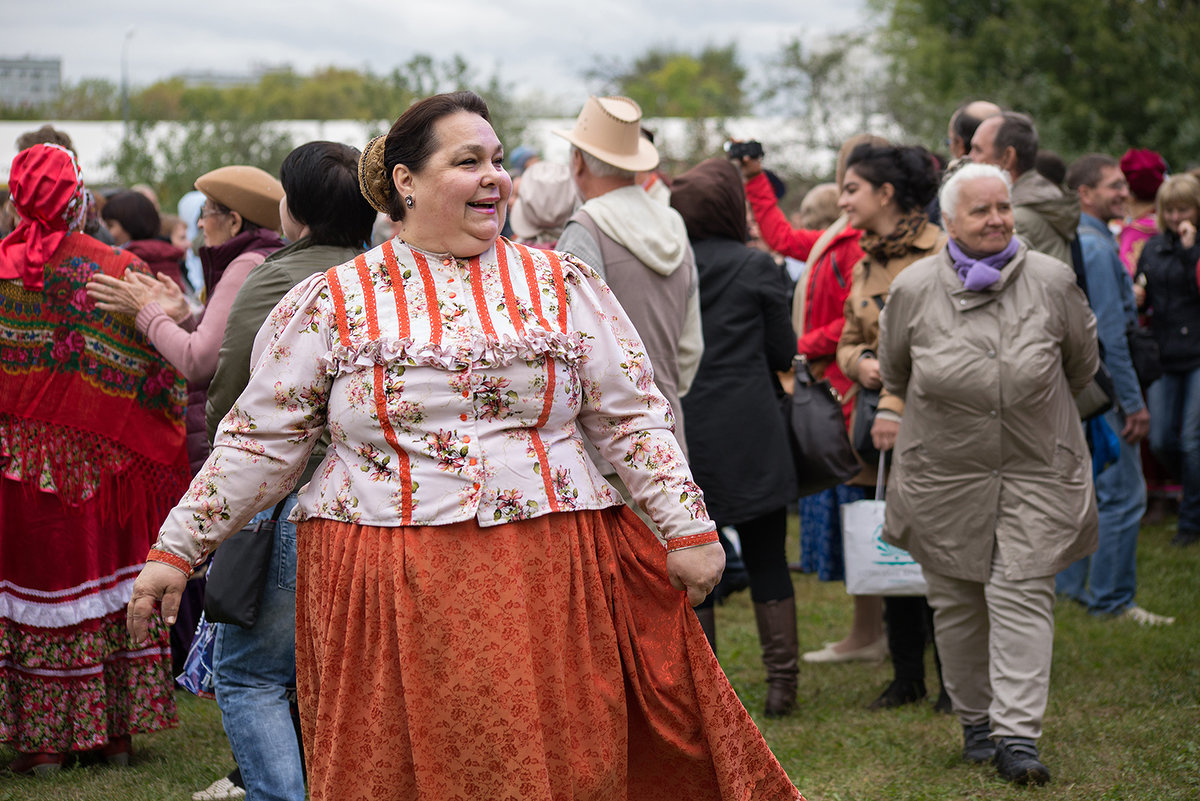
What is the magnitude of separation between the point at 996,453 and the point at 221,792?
2934mm

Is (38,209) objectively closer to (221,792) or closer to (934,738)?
(221,792)

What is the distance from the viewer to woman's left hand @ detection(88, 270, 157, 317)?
14.6 ft

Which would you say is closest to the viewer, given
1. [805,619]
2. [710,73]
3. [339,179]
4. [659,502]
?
[659,502]

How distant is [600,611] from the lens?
2.95 metres

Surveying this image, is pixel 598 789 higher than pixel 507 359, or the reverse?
pixel 507 359

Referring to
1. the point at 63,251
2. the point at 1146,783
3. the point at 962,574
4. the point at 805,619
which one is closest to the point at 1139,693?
the point at 1146,783

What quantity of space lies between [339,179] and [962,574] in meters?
2.53

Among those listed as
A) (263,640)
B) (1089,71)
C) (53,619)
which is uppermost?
(1089,71)

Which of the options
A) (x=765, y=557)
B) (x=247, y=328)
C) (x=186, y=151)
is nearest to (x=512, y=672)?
(x=247, y=328)

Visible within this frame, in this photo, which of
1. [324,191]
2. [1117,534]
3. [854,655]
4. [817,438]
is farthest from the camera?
[1117,534]

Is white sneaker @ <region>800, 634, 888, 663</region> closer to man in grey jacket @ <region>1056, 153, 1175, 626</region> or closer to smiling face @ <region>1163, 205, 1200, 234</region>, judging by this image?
man in grey jacket @ <region>1056, 153, 1175, 626</region>

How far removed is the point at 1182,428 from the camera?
28.5 ft

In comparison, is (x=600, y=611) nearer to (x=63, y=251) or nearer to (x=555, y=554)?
(x=555, y=554)

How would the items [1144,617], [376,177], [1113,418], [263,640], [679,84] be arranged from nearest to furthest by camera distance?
[376,177] → [263,640] → [1144,617] → [1113,418] → [679,84]
